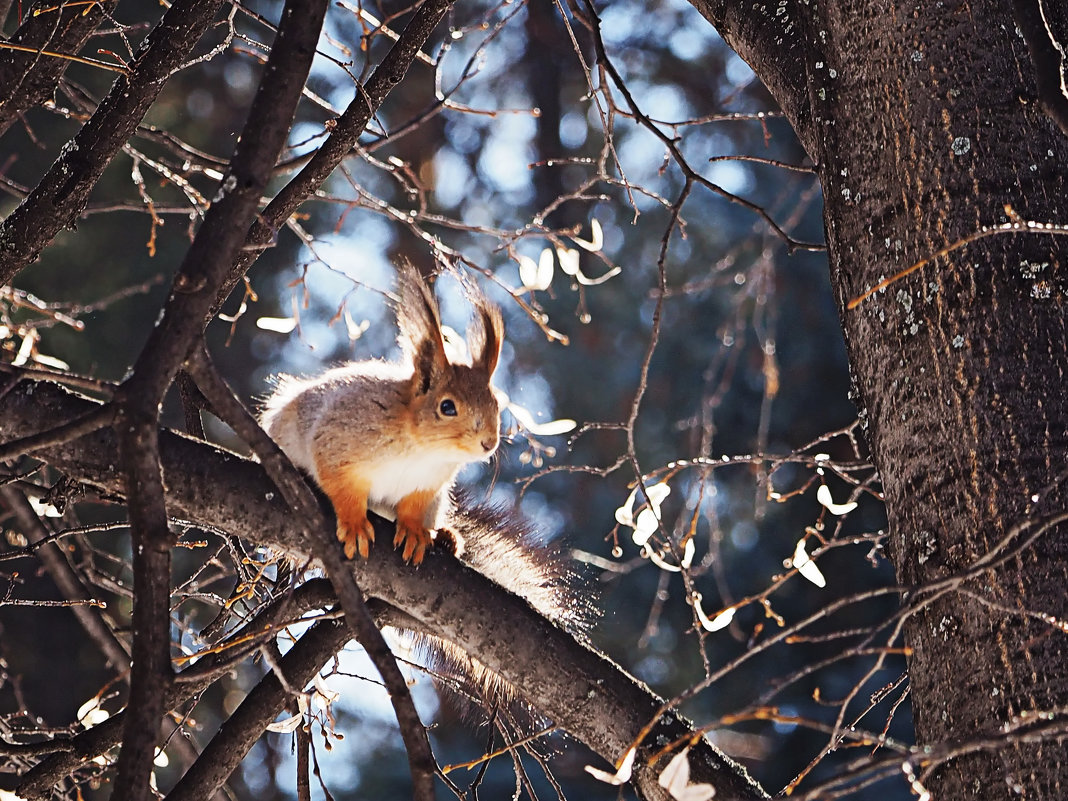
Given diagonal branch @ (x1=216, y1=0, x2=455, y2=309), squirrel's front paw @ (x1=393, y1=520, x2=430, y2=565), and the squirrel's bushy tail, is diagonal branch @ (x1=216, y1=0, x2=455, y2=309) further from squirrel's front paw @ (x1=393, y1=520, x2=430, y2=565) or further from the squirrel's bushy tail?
the squirrel's bushy tail

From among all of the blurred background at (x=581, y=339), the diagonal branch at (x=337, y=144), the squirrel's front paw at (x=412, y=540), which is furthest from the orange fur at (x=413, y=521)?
the blurred background at (x=581, y=339)

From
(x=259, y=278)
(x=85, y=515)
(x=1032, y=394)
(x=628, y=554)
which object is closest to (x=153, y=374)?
(x=1032, y=394)

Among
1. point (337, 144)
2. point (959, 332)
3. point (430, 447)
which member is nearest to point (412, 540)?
point (430, 447)

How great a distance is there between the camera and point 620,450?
6395 millimetres

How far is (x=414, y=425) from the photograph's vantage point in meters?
2.02

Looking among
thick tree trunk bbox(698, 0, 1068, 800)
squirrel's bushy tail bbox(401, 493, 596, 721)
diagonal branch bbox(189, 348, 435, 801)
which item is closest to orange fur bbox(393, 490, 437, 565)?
squirrel's bushy tail bbox(401, 493, 596, 721)

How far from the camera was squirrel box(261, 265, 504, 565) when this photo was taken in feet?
6.34

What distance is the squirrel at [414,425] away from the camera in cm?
193

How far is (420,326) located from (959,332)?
3.13 ft

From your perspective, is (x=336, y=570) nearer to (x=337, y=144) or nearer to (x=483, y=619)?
(x=483, y=619)

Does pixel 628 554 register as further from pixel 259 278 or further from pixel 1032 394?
pixel 1032 394

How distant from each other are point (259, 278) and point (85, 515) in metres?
1.80

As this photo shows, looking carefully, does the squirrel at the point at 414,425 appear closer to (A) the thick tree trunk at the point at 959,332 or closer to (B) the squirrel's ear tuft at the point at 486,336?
(B) the squirrel's ear tuft at the point at 486,336

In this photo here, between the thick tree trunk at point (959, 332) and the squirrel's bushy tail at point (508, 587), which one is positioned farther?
the squirrel's bushy tail at point (508, 587)
